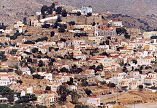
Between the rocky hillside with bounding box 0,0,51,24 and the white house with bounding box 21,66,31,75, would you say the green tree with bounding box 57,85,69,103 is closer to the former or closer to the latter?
the white house with bounding box 21,66,31,75

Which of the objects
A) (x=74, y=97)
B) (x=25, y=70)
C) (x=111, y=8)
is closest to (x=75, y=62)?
(x=25, y=70)

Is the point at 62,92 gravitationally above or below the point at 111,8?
above

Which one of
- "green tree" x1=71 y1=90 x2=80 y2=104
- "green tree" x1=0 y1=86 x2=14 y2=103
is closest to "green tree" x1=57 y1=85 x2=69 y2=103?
"green tree" x1=71 y1=90 x2=80 y2=104

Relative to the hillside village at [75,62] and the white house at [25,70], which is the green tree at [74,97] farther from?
the white house at [25,70]

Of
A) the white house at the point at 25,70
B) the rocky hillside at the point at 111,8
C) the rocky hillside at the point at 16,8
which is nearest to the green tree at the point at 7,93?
the white house at the point at 25,70

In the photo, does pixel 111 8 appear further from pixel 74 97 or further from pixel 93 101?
pixel 74 97

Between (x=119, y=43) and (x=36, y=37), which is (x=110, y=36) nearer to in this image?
(x=119, y=43)

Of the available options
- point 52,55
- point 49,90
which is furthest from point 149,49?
point 49,90

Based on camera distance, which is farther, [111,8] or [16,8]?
[111,8]
